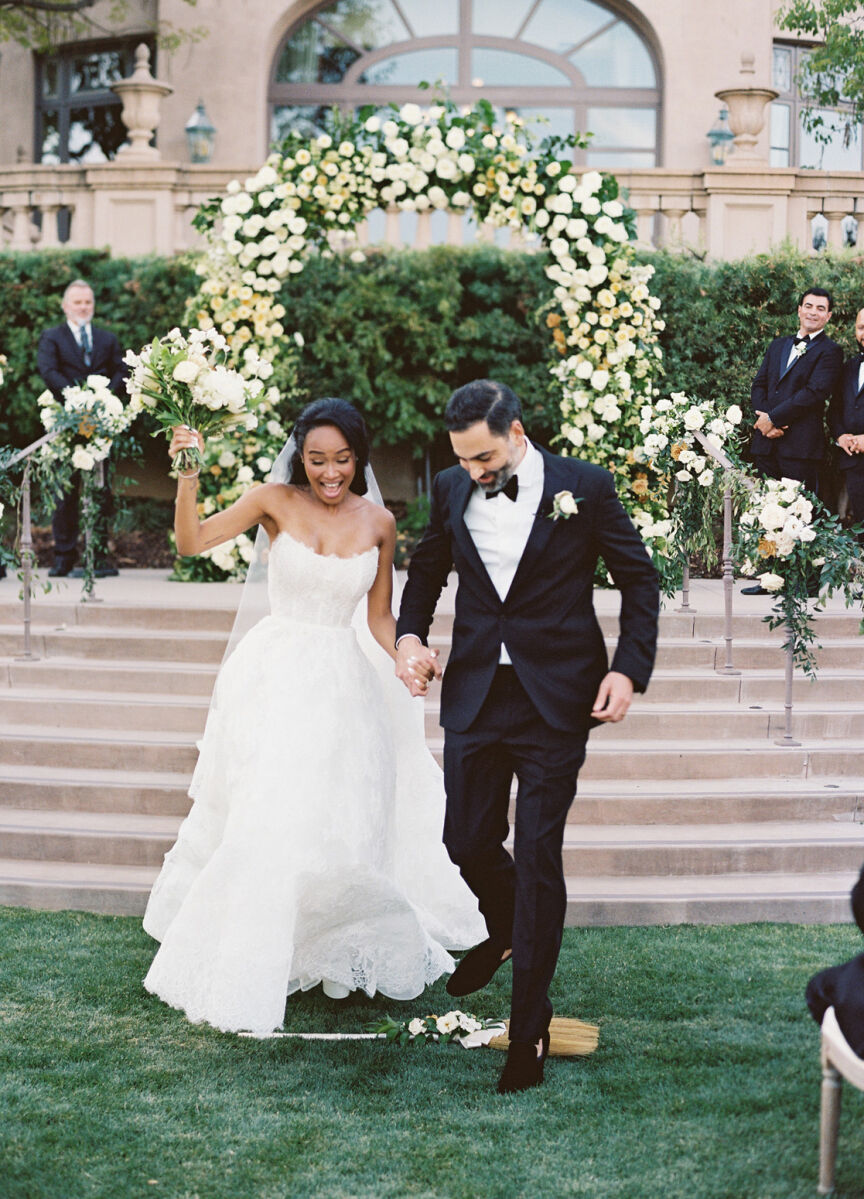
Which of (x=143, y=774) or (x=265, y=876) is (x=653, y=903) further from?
(x=143, y=774)

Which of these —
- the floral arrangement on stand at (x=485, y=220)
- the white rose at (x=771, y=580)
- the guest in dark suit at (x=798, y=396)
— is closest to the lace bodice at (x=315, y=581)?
the white rose at (x=771, y=580)

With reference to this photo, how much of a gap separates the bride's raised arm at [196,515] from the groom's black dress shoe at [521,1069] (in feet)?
6.37

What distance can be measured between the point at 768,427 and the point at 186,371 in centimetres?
593

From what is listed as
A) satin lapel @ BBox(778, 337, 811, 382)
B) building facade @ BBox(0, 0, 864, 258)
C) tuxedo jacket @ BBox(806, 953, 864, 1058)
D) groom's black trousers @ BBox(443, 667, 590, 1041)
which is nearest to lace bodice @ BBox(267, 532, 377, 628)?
groom's black trousers @ BBox(443, 667, 590, 1041)

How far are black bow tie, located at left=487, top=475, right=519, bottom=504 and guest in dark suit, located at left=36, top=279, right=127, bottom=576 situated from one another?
665cm

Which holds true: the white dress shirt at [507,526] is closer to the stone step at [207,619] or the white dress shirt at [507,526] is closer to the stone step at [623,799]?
the stone step at [623,799]

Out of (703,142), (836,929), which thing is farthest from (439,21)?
(836,929)

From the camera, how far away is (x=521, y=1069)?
4289 millimetres

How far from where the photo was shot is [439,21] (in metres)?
18.2

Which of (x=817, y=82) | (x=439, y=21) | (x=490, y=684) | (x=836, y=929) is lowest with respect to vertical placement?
(x=836, y=929)

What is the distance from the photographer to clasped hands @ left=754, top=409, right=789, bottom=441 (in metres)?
9.92

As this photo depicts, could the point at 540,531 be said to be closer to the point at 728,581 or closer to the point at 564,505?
the point at 564,505

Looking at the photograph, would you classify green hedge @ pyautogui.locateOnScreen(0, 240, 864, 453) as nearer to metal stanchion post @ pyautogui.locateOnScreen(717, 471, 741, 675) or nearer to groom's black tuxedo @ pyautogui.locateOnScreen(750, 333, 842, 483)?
groom's black tuxedo @ pyautogui.locateOnScreen(750, 333, 842, 483)

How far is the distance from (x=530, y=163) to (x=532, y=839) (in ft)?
22.7
